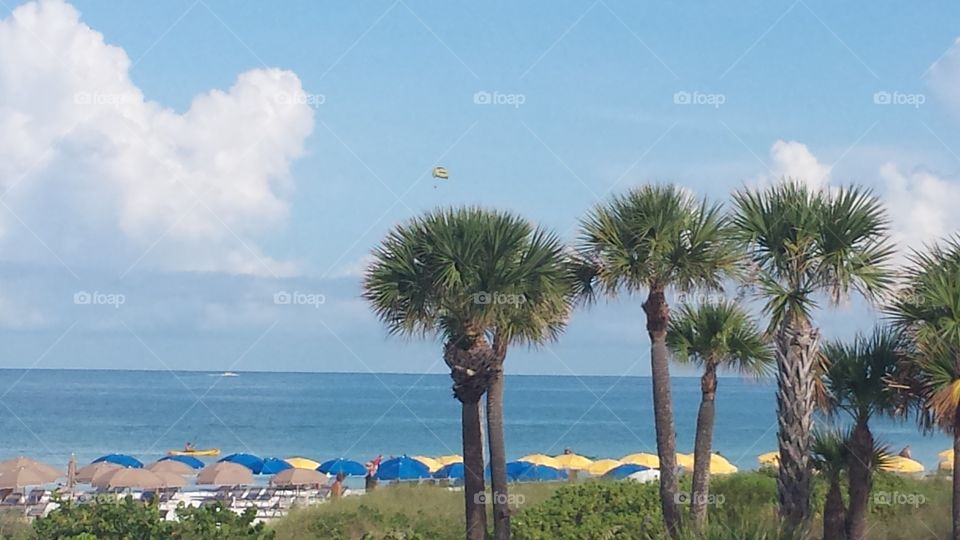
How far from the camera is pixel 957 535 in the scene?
1802 cm

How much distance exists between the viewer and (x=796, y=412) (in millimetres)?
19297

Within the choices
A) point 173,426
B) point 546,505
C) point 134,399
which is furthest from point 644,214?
point 134,399

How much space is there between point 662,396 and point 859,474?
353 cm

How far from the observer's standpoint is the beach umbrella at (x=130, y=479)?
34562 mm

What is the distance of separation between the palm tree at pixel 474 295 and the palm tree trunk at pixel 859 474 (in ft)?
18.0

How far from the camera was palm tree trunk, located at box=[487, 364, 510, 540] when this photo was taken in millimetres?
21344

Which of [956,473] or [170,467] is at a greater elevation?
[956,473]

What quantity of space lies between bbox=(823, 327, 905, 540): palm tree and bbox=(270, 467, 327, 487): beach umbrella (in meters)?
22.6

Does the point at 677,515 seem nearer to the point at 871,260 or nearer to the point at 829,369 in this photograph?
the point at 829,369

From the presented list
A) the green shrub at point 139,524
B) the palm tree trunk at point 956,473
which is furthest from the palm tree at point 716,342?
the green shrub at point 139,524

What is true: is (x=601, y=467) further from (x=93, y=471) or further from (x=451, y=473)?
(x=93, y=471)

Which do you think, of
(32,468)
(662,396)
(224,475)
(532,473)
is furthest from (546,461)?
(662,396)

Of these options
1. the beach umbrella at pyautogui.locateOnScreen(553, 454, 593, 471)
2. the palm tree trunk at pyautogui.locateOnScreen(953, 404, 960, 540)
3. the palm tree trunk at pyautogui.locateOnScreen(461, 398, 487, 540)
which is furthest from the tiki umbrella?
the palm tree trunk at pyautogui.locateOnScreen(953, 404, 960, 540)

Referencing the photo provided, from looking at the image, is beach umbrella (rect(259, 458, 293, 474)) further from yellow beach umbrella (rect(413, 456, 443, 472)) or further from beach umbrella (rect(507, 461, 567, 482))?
beach umbrella (rect(507, 461, 567, 482))
